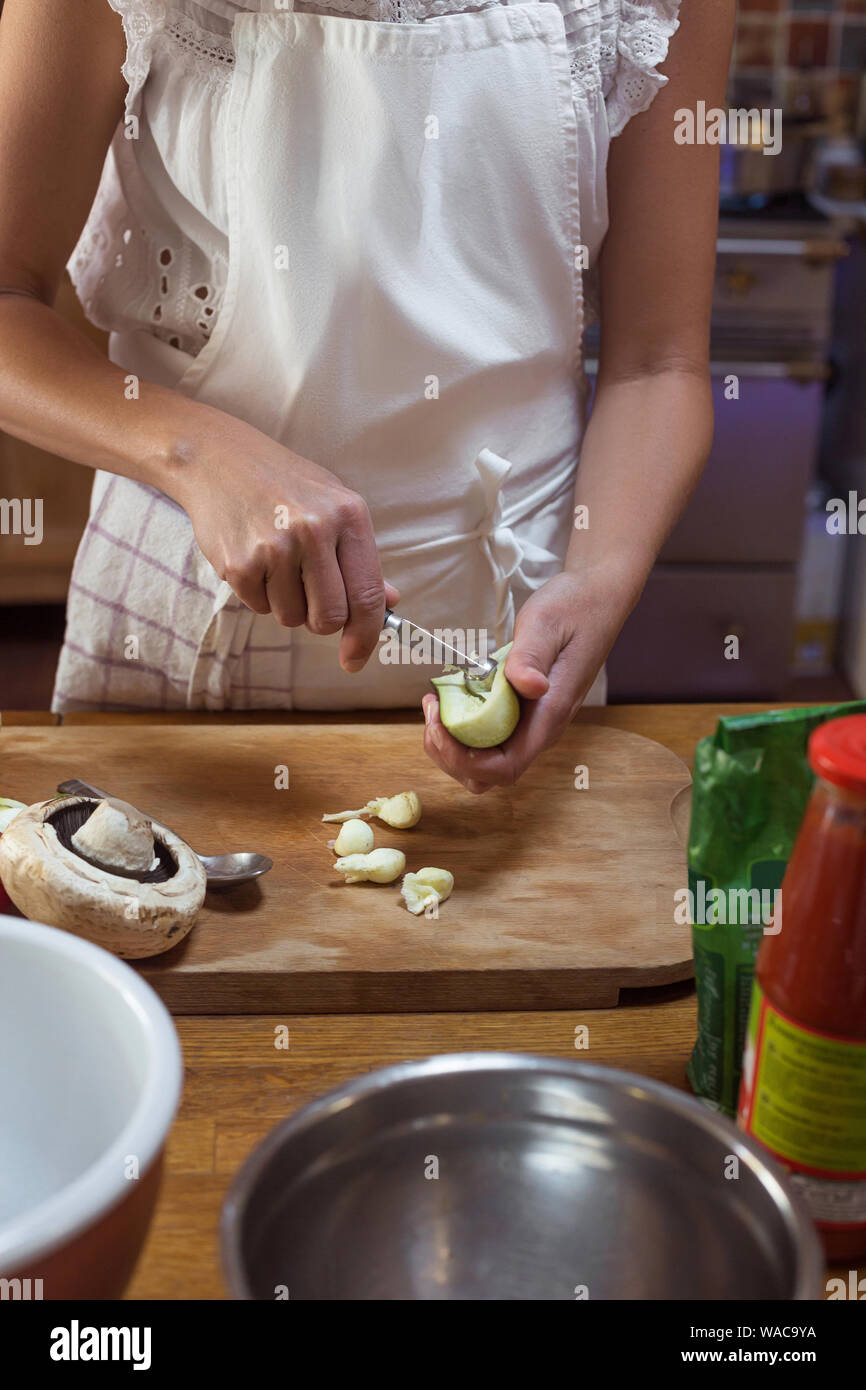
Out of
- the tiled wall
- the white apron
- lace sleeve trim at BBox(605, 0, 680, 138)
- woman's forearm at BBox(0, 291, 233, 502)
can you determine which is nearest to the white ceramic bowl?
woman's forearm at BBox(0, 291, 233, 502)

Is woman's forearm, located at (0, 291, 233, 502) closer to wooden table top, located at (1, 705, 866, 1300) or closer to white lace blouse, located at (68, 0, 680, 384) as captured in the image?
white lace blouse, located at (68, 0, 680, 384)

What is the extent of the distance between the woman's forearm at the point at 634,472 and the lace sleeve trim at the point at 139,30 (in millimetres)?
459

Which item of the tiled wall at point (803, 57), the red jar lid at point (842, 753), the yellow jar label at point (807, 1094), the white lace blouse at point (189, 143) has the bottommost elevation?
the yellow jar label at point (807, 1094)

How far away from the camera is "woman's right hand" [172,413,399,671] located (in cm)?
85

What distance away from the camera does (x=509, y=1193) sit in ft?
1.69

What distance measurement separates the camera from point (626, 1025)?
2.39 ft

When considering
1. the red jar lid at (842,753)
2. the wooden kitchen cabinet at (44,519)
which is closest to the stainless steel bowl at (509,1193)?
the red jar lid at (842,753)

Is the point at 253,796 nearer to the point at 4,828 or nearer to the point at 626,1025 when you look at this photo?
the point at 4,828

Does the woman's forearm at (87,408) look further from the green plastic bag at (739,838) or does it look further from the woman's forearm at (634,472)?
the green plastic bag at (739,838)

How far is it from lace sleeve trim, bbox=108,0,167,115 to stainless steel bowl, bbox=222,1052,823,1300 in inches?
29.3

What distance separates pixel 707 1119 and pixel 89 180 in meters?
0.83

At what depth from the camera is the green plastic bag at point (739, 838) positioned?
21.6 inches

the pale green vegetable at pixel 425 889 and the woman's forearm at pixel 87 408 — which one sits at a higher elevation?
the woman's forearm at pixel 87 408

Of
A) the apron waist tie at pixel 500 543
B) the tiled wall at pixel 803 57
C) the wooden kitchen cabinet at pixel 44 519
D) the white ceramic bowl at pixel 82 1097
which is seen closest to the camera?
the white ceramic bowl at pixel 82 1097
